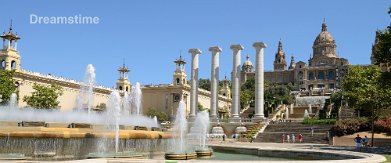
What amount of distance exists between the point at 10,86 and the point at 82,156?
36979 mm

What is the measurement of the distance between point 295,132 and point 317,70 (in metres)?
121

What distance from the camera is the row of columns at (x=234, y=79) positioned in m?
56.9

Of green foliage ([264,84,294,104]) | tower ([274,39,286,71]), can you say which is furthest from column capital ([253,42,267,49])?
tower ([274,39,286,71])

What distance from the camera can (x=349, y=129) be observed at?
42.6m

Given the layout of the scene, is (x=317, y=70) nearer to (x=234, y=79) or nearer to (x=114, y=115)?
(x=234, y=79)

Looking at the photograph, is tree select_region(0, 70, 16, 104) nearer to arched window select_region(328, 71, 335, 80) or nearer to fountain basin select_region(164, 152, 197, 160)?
fountain basin select_region(164, 152, 197, 160)

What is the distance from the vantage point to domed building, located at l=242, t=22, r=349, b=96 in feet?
520

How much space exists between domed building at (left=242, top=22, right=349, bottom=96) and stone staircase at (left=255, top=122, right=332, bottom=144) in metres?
98.0

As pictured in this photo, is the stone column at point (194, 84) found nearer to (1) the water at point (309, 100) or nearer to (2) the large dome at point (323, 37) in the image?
(1) the water at point (309, 100)

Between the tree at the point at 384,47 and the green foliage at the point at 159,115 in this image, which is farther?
the green foliage at the point at 159,115

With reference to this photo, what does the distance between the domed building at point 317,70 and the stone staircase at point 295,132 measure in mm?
97961

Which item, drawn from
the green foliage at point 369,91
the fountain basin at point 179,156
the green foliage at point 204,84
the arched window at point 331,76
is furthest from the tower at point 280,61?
the fountain basin at point 179,156

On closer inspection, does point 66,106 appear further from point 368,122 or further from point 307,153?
point 307,153

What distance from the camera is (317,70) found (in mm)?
163000
